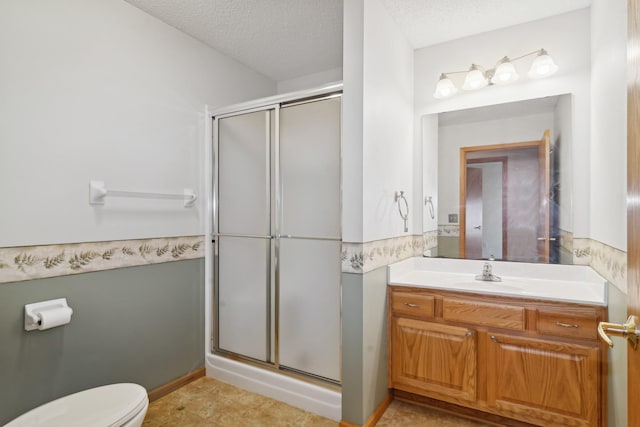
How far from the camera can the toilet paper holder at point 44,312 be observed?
160cm

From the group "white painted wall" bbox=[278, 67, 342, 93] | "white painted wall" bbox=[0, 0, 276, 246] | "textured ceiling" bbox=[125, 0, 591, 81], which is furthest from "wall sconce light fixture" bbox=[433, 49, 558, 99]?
"white painted wall" bbox=[0, 0, 276, 246]

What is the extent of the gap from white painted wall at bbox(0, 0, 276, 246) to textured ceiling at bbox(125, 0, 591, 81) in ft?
0.58

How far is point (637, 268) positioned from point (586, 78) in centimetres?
179

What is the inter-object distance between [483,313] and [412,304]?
40 cm

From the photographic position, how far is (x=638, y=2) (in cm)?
79

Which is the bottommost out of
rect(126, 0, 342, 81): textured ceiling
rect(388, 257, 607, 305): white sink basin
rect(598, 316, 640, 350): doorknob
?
rect(388, 257, 607, 305): white sink basin

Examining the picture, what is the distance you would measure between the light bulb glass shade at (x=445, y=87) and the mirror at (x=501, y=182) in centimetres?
16

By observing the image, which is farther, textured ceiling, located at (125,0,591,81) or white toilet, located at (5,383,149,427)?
textured ceiling, located at (125,0,591,81)

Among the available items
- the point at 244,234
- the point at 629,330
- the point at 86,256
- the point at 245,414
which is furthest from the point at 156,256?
the point at 629,330

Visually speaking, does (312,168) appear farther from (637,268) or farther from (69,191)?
(637,268)

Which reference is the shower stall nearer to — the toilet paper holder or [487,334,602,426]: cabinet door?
→ [487,334,602,426]: cabinet door

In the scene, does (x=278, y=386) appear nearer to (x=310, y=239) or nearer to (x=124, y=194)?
(x=310, y=239)

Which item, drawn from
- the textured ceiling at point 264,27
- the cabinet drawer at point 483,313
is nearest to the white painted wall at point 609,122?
the cabinet drawer at point 483,313

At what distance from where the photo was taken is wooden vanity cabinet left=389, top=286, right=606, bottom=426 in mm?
1650
